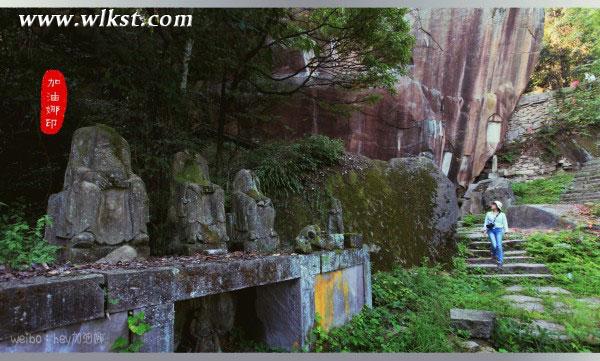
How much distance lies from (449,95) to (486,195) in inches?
142

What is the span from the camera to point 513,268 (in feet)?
20.6

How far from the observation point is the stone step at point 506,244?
7259 millimetres

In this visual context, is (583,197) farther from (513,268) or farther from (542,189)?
(513,268)

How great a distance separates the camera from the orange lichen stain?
3.65 metres

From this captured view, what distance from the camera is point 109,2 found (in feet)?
12.0

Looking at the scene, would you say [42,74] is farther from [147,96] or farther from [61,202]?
[61,202]

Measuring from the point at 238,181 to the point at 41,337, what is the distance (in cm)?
323

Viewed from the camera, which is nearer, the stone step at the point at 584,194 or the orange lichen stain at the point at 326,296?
the orange lichen stain at the point at 326,296

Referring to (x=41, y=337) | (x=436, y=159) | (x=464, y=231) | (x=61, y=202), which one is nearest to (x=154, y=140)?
(x=61, y=202)

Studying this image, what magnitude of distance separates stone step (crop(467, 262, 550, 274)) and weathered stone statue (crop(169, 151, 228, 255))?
479 centimetres

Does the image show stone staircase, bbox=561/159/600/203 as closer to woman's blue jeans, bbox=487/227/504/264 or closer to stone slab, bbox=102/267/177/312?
woman's blue jeans, bbox=487/227/504/264

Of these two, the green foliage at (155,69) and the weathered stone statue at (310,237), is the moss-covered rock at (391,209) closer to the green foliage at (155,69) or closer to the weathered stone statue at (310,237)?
the green foliage at (155,69)

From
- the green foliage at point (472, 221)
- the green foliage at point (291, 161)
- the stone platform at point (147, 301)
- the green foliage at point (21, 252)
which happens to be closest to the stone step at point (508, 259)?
the green foliage at point (472, 221)

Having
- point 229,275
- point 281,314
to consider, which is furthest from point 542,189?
point 229,275
